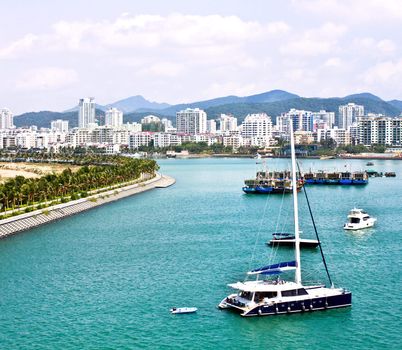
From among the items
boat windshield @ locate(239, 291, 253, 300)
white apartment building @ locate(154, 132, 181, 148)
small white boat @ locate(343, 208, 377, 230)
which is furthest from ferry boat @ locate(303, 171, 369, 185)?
white apartment building @ locate(154, 132, 181, 148)

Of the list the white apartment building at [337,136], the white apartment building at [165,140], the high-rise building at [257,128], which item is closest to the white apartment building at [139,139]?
the white apartment building at [165,140]

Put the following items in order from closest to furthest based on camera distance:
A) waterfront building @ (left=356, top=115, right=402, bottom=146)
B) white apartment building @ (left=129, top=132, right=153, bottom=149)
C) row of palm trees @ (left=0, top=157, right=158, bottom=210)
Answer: row of palm trees @ (left=0, top=157, right=158, bottom=210), waterfront building @ (left=356, top=115, right=402, bottom=146), white apartment building @ (left=129, top=132, right=153, bottom=149)

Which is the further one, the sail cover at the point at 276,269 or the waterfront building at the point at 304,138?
the waterfront building at the point at 304,138

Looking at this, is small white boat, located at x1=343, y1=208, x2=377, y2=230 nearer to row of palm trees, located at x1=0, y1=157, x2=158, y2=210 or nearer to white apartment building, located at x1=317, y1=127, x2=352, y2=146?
row of palm trees, located at x1=0, y1=157, x2=158, y2=210

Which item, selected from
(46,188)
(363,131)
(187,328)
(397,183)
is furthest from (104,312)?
(363,131)

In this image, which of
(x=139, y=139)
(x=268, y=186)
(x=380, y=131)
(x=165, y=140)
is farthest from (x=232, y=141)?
(x=268, y=186)

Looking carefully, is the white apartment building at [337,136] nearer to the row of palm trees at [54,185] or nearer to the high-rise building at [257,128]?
the high-rise building at [257,128]

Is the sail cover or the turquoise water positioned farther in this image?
the sail cover
